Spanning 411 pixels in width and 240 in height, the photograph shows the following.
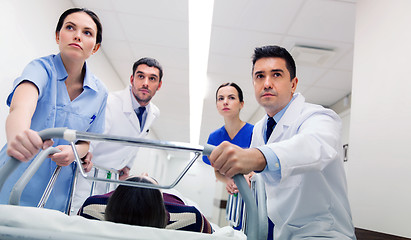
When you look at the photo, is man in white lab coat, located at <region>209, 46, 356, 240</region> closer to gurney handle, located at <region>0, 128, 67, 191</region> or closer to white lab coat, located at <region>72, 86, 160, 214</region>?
gurney handle, located at <region>0, 128, 67, 191</region>

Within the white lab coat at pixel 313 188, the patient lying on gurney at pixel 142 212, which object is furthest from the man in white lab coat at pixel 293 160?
the patient lying on gurney at pixel 142 212

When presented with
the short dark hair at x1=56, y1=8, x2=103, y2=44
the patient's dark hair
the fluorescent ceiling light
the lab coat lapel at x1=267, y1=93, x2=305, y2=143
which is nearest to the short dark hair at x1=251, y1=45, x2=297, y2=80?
the lab coat lapel at x1=267, y1=93, x2=305, y2=143

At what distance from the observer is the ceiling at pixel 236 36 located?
2.98 metres

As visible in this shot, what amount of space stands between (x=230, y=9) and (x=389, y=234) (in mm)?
2324

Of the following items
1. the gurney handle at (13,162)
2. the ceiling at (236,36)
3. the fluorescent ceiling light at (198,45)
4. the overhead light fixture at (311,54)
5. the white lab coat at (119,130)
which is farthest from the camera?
the overhead light fixture at (311,54)

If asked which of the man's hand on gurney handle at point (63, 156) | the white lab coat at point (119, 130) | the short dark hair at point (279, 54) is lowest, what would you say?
the man's hand on gurney handle at point (63, 156)

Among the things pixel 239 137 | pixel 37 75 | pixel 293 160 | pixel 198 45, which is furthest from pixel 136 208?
pixel 198 45

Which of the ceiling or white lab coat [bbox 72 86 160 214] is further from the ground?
the ceiling

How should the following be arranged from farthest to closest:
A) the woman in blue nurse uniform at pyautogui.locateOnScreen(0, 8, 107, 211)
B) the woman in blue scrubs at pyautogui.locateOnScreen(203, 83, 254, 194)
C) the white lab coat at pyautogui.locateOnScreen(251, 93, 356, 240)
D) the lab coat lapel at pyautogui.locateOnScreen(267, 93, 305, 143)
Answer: the woman in blue scrubs at pyautogui.locateOnScreen(203, 83, 254, 194) < the lab coat lapel at pyautogui.locateOnScreen(267, 93, 305, 143) < the woman in blue nurse uniform at pyautogui.locateOnScreen(0, 8, 107, 211) < the white lab coat at pyautogui.locateOnScreen(251, 93, 356, 240)

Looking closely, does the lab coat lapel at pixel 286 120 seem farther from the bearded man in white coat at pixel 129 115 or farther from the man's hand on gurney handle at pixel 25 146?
the bearded man in white coat at pixel 129 115

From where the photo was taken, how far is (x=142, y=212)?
113 cm

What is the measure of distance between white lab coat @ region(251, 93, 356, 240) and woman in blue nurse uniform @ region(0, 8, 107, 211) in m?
0.92

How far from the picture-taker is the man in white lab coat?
99cm

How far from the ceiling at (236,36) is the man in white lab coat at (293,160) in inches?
57.7
